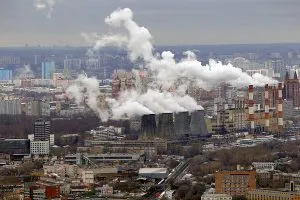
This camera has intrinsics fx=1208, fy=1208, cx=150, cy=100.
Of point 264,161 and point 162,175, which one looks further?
point 264,161

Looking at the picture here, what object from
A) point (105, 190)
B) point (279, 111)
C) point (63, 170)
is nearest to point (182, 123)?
point (279, 111)

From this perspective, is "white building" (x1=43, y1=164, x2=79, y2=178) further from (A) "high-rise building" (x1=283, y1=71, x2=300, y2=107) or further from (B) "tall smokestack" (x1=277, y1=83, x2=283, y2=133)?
(A) "high-rise building" (x1=283, y1=71, x2=300, y2=107)

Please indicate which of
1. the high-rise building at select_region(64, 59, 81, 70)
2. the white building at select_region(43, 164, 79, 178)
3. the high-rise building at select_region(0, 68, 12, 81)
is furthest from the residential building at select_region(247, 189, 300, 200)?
the high-rise building at select_region(0, 68, 12, 81)

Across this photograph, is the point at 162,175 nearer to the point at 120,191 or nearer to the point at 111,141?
the point at 120,191

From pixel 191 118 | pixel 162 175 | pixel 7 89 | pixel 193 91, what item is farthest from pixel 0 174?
pixel 7 89

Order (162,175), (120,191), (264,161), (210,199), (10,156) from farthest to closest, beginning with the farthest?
(10,156) < (264,161) < (162,175) < (120,191) < (210,199)
